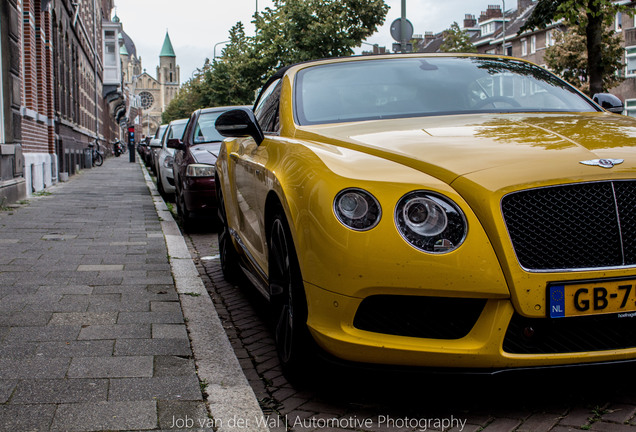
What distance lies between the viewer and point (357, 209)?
9.11ft

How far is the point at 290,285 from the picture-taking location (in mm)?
3275

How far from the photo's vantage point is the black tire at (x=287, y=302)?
10.2 ft

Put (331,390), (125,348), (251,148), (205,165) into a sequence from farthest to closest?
1. (205,165)
2. (251,148)
3. (125,348)
4. (331,390)

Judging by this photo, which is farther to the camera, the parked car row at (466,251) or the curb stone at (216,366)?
the curb stone at (216,366)

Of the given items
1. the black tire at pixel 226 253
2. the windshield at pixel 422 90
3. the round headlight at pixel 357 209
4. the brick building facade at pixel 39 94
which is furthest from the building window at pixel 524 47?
the round headlight at pixel 357 209

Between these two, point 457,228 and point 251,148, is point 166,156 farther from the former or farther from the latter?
point 457,228

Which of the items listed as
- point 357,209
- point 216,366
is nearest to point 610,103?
point 357,209

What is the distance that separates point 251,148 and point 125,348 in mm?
1496

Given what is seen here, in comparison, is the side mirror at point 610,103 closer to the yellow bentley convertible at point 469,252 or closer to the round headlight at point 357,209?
the yellow bentley convertible at point 469,252

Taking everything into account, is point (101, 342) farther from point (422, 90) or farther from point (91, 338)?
point (422, 90)

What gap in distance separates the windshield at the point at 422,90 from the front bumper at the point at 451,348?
4.78 feet

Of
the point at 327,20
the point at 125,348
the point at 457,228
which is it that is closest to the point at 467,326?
the point at 457,228

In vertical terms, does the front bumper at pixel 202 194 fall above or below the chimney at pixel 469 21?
below

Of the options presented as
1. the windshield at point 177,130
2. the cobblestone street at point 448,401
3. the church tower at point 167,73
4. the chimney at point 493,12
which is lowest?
the cobblestone street at point 448,401
